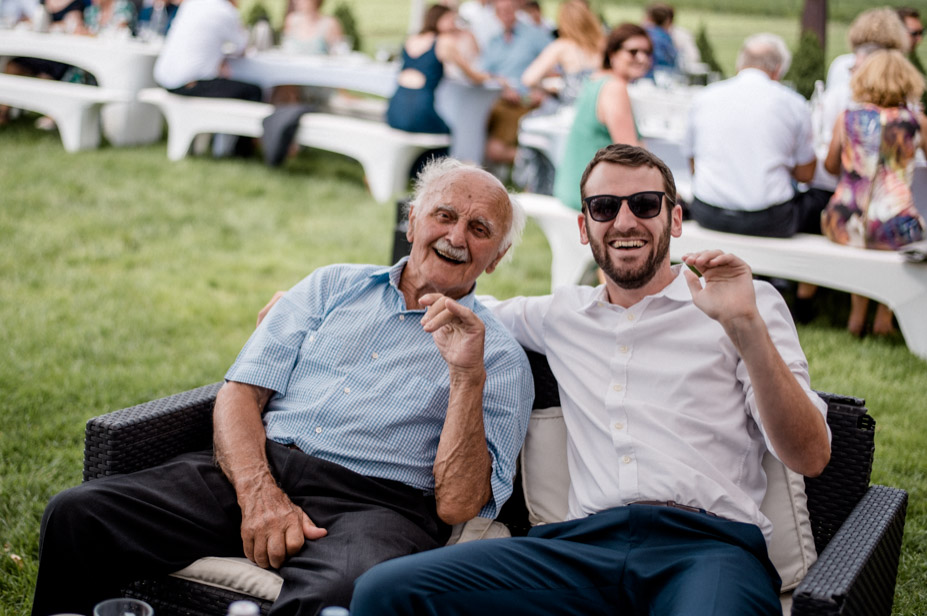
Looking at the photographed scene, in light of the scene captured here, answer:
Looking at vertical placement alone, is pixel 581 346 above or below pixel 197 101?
below

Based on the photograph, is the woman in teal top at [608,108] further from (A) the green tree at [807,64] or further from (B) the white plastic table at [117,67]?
(B) the white plastic table at [117,67]

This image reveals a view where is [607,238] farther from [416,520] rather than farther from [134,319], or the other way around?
[134,319]

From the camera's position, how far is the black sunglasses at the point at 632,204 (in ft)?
7.56

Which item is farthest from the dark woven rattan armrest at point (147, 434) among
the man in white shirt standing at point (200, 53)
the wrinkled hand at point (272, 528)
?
the man in white shirt standing at point (200, 53)

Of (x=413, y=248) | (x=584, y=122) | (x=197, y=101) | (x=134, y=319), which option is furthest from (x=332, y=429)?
(x=197, y=101)

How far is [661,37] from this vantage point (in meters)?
8.38

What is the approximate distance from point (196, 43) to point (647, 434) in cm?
698

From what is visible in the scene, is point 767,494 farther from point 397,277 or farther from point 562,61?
point 562,61

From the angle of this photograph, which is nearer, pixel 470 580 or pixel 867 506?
pixel 470 580

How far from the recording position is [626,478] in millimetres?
2133

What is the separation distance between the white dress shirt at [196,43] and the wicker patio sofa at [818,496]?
6.17m

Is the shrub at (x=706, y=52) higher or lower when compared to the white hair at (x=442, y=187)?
higher

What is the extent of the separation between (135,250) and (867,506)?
4.61 m

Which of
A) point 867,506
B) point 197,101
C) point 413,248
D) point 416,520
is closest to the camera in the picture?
point 867,506
